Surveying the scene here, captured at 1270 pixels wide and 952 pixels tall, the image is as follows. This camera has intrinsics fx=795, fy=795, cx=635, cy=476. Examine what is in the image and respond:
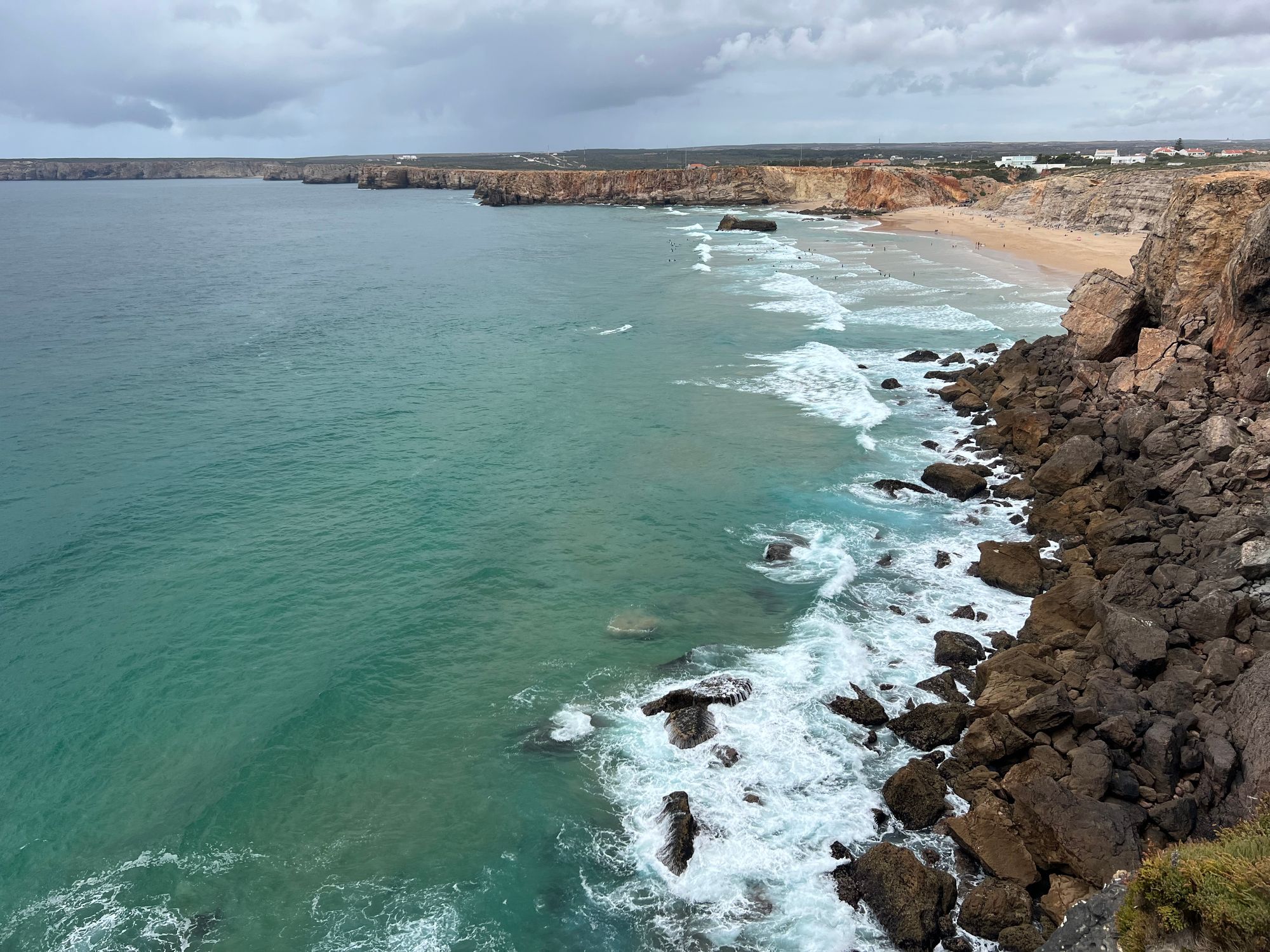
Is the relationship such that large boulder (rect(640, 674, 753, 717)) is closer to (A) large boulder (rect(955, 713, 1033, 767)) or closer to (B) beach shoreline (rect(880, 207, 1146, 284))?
(A) large boulder (rect(955, 713, 1033, 767))

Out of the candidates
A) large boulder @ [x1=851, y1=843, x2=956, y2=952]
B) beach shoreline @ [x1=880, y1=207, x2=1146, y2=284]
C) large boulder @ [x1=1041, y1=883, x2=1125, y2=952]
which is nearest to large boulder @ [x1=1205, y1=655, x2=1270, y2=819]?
large boulder @ [x1=1041, y1=883, x2=1125, y2=952]

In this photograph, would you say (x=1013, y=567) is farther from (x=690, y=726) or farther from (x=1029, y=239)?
Result: (x=1029, y=239)

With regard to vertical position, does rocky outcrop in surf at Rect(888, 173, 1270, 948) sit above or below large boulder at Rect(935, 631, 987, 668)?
above

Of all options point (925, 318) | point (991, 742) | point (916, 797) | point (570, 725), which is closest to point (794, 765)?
point (916, 797)

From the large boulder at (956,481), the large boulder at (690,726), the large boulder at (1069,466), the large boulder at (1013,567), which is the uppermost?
the large boulder at (1069,466)

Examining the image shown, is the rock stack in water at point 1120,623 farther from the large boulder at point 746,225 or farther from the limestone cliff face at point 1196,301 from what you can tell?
the large boulder at point 746,225

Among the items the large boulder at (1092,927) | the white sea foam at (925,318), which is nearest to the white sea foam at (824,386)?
the white sea foam at (925,318)
